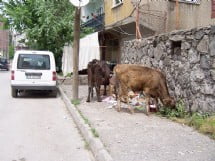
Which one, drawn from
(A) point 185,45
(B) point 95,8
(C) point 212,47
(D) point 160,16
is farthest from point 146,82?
(B) point 95,8

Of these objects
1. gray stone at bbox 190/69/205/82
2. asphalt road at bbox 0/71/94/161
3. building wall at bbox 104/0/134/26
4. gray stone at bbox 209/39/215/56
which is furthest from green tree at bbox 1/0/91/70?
gray stone at bbox 209/39/215/56

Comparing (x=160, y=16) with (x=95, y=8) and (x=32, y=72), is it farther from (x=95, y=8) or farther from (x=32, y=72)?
(x=95, y=8)

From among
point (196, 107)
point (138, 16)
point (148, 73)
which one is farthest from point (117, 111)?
point (138, 16)

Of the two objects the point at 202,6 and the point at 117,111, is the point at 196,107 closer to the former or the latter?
the point at 117,111

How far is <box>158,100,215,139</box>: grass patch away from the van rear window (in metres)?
6.78

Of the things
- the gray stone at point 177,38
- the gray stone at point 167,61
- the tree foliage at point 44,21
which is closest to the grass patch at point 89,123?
the gray stone at point 167,61

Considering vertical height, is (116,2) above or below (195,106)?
above

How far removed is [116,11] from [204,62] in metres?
15.4

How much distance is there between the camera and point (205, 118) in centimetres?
891

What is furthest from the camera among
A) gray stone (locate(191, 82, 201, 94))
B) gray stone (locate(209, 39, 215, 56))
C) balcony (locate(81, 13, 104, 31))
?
balcony (locate(81, 13, 104, 31))

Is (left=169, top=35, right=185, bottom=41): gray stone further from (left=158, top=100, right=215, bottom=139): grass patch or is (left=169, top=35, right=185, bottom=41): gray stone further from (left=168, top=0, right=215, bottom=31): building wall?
(left=158, top=100, right=215, bottom=139): grass patch

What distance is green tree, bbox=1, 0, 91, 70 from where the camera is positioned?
2433cm

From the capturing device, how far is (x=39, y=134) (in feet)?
29.5

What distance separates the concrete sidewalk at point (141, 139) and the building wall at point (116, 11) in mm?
11612
